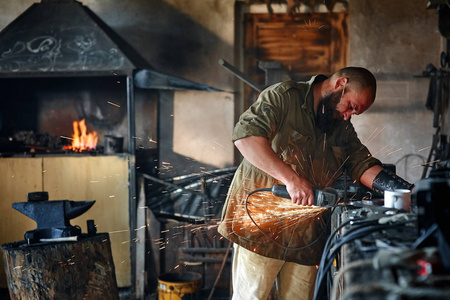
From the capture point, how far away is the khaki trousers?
3141 mm

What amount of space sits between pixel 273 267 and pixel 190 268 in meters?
2.70

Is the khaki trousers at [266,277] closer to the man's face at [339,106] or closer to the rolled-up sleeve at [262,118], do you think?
the rolled-up sleeve at [262,118]

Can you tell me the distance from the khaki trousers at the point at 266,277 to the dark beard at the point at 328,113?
90cm

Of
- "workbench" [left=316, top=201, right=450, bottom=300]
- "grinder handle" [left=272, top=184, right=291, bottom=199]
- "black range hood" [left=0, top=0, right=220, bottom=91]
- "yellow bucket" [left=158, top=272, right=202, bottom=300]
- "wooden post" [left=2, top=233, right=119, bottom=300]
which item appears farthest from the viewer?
"black range hood" [left=0, top=0, right=220, bottom=91]

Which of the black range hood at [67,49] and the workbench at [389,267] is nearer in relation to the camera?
the workbench at [389,267]

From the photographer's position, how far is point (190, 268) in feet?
18.8

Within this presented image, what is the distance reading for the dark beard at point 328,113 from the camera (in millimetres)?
3115

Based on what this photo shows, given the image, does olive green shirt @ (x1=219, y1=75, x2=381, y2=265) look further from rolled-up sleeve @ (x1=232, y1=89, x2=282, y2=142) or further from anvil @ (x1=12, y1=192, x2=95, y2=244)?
anvil @ (x1=12, y1=192, x2=95, y2=244)

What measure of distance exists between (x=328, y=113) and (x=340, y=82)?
0.74 ft

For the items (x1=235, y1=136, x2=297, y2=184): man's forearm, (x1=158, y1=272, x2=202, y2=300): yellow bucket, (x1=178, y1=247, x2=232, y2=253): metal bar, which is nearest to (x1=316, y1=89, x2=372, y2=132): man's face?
(x1=235, y1=136, x2=297, y2=184): man's forearm

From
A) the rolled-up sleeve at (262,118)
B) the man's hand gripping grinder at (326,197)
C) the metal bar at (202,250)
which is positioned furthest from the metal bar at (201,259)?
the man's hand gripping grinder at (326,197)

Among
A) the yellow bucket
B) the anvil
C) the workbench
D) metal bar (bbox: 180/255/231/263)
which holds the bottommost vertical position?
the yellow bucket

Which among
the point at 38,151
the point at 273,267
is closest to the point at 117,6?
the point at 38,151

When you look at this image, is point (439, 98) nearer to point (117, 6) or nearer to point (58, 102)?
point (117, 6)
